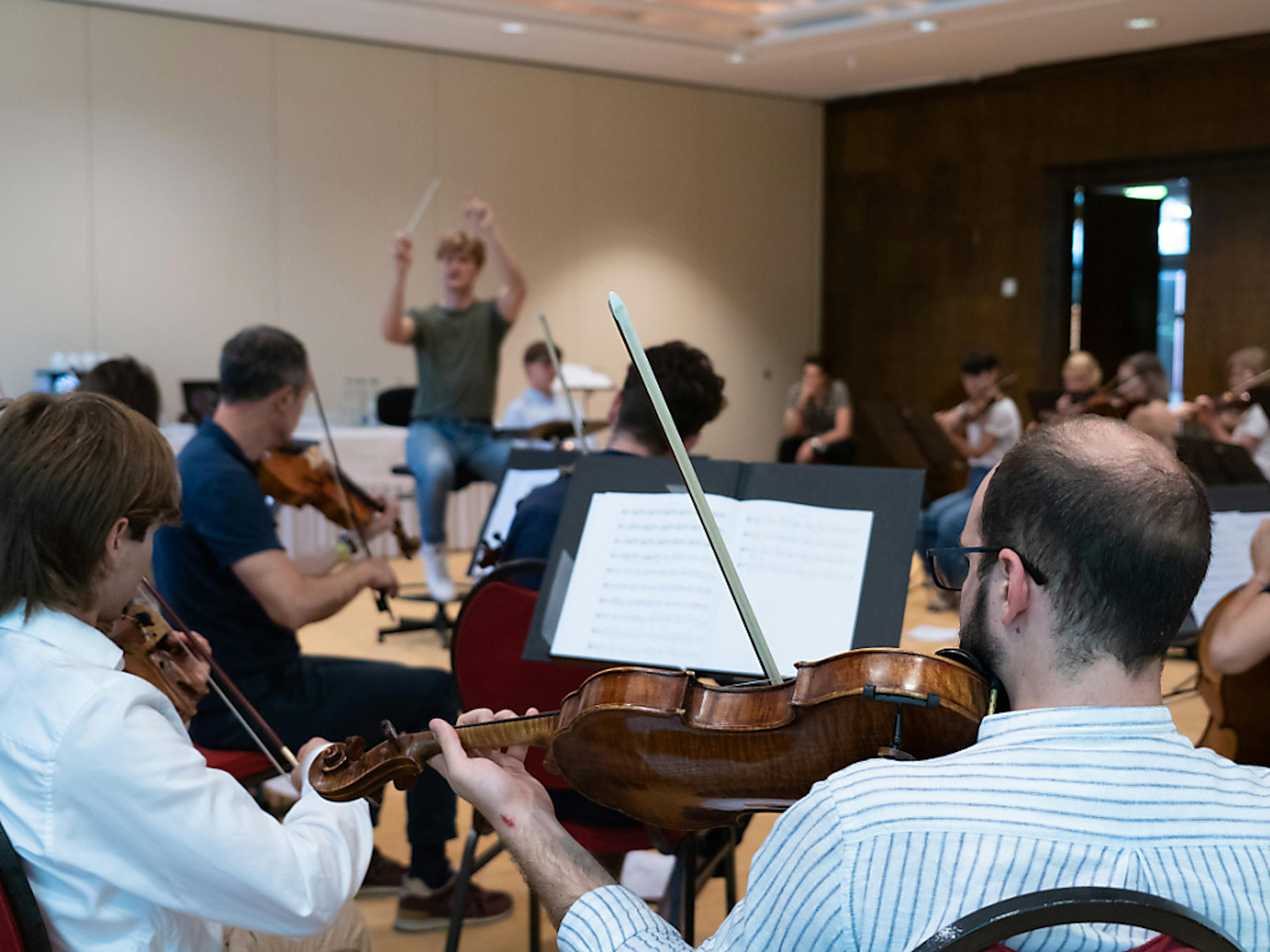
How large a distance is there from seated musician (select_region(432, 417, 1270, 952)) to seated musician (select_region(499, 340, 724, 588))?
4.36ft

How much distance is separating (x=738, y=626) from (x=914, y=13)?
604 cm

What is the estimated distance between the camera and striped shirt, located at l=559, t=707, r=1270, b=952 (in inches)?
30.9

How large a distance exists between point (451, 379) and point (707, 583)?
146 inches

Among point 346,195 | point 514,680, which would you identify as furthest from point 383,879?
point 346,195

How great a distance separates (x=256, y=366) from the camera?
Result: 242 cm

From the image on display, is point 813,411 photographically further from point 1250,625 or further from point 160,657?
point 160,657

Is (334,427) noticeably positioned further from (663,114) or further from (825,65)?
(825,65)

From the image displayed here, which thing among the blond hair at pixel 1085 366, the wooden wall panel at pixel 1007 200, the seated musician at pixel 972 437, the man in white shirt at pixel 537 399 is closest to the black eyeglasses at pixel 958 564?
the seated musician at pixel 972 437

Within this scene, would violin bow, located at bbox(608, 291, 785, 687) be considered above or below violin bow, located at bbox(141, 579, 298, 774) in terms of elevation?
above

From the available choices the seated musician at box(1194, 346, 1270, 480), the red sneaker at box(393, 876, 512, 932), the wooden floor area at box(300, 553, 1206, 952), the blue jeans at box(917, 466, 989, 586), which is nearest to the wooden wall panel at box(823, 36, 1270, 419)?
the seated musician at box(1194, 346, 1270, 480)

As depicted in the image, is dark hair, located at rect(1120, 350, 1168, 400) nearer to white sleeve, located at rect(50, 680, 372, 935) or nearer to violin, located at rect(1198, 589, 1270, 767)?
violin, located at rect(1198, 589, 1270, 767)

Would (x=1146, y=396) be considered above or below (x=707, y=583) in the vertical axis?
above

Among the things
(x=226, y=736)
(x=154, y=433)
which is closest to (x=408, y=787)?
(x=154, y=433)

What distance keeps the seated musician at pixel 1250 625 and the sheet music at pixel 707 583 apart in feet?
2.55
